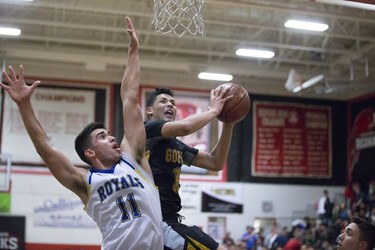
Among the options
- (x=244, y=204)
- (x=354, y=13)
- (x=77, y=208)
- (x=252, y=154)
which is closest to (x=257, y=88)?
(x=252, y=154)

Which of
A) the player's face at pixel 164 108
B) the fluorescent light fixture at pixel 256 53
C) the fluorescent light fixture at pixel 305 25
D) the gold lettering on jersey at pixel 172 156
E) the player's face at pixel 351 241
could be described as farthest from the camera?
the fluorescent light fixture at pixel 256 53

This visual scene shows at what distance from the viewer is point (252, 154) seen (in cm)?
2017

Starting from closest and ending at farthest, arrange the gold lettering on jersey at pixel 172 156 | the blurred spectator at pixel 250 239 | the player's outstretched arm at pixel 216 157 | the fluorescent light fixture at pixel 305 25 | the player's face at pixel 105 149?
the player's face at pixel 105 149
the gold lettering on jersey at pixel 172 156
the player's outstretched arm at pixel 216 157
the fluorescent light fixture at pixel 305 25
the blurred spectator at pixel 250 239

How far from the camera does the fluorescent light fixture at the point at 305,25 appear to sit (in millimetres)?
14773

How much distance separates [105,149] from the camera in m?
4.13

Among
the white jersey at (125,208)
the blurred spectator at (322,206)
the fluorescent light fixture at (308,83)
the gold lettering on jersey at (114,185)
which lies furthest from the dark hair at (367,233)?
the blurred spectator at (322,206)

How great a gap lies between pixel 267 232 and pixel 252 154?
2.56 m

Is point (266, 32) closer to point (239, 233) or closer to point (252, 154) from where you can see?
point (252, 154)

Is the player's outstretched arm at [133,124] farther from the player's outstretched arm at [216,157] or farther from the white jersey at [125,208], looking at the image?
the player's outstretched arm at [216,157]

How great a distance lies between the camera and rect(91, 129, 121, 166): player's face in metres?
4.11

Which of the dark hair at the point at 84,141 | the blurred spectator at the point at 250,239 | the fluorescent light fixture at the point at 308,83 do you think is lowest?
the blurred spectator at the point at 250,239

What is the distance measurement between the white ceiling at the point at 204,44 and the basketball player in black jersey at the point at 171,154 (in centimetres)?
921

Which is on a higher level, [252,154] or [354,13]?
[354,13]

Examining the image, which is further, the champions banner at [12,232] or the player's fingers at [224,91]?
the champions banner at [12,232]
